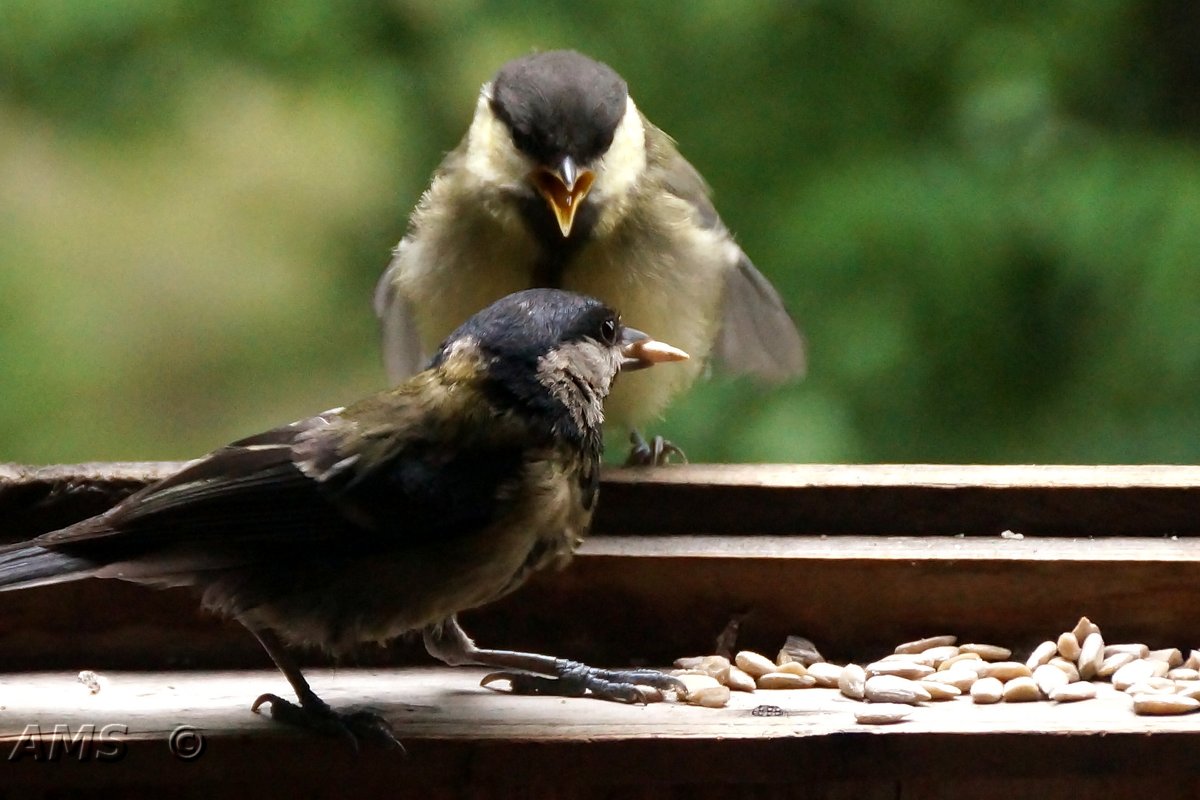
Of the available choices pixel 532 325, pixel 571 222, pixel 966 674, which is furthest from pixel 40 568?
pixel 966 674

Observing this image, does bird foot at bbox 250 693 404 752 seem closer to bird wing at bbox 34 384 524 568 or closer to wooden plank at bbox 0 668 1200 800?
wooden plank at bbox 0 668 1200 800

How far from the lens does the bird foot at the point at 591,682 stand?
1358mm

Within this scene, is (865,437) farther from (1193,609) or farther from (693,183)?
(1193,609)

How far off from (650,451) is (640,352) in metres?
0.49

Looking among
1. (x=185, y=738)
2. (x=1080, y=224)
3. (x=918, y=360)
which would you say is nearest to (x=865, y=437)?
(x=918, y=360)

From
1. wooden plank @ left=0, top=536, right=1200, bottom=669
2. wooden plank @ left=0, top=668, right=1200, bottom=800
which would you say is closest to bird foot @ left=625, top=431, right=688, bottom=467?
wooden plank @ left=0, top=536, right=1200, bottom=669

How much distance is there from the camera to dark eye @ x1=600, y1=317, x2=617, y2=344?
144cm

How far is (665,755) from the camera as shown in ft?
3.99

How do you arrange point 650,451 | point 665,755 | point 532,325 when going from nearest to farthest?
1. point 665,755
2. point 532,325
3. point 650,451

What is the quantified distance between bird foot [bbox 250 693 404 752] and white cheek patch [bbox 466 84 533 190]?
2.40ft

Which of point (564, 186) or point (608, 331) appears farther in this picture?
point (564, 186)

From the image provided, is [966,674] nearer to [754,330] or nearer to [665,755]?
[665,755]

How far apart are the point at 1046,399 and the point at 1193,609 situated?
96 centimetres

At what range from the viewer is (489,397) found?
135cm
